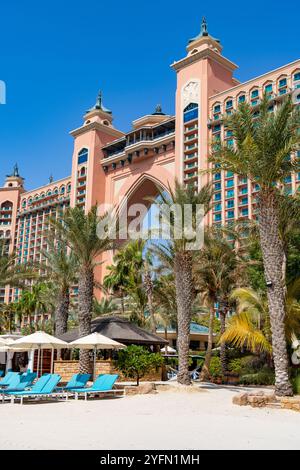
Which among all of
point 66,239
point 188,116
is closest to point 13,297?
point 188,116

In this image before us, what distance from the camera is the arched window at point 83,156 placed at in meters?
76.1

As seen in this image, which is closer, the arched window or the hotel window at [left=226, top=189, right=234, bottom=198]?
the hotel window at [left=226, top=189, right=234, bottom=198]

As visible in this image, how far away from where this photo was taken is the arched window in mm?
76125

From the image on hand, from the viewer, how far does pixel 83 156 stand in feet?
251

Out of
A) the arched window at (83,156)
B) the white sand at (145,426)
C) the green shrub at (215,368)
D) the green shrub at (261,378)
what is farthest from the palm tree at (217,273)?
the arched window at (83,156)

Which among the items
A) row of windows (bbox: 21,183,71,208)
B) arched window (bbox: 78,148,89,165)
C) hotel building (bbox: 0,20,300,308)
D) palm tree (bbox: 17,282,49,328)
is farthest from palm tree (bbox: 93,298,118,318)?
row of windows (bbox: 21,183,71,208)

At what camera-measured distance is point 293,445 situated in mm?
7582

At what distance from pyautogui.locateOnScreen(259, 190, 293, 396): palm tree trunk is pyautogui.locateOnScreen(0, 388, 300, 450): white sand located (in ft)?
6.40

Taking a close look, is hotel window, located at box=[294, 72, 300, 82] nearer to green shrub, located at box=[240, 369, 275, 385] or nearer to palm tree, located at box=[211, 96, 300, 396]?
green shrub, located at box=[240, 369, 275, 385]

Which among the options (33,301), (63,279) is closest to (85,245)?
(63,279)

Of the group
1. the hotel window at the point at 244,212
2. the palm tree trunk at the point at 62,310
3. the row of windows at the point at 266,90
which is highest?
the row of windows at the point at 266,90

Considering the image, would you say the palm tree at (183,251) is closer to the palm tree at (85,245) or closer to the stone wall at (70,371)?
the palm tree at (85,245)
